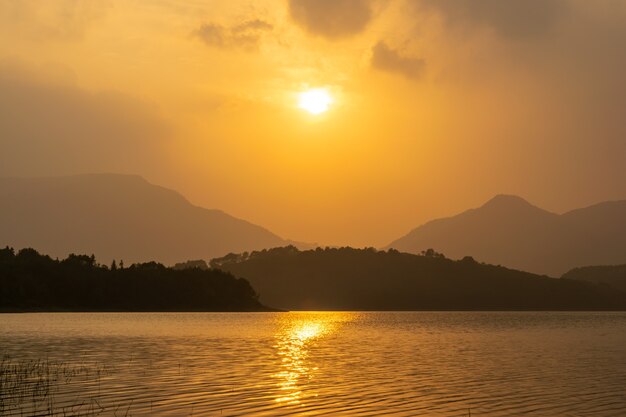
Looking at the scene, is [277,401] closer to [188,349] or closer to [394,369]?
[394,369]

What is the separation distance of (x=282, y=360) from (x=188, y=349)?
16842mm

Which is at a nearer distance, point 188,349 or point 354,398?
point 354,398

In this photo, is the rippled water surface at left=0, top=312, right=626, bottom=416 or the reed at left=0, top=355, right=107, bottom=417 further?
the rippled water surface at left=0, top=312, right=626, bottom=416

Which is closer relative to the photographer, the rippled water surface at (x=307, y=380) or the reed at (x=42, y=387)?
the reed at (x=42, y=387)

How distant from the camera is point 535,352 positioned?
90250mm

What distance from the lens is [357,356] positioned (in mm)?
81500

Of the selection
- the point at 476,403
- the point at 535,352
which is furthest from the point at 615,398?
the point at 535,352

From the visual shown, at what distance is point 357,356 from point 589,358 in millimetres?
24034

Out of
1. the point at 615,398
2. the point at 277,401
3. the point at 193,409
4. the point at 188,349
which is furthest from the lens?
the point at 188,349

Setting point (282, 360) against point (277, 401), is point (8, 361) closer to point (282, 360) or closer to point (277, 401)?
point (282, 360)

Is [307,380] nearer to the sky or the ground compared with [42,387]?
nearer to the ground

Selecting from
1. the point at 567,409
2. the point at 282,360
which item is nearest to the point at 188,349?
the point at 282,360

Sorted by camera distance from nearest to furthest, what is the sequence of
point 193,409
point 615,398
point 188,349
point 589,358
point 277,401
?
point 193,409 → point 277,401 → point 615,398 → point 589,358 → point 188,349

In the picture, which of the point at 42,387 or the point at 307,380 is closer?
the point at 42,387
